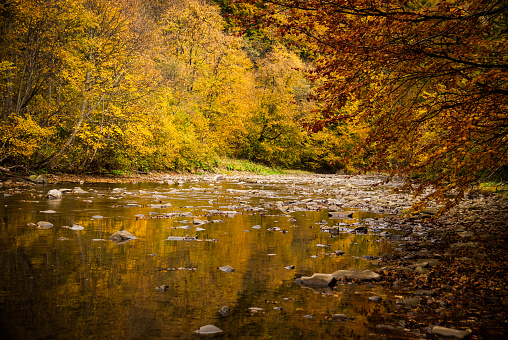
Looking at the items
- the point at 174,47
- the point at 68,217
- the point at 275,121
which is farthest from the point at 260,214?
the point at 275,121

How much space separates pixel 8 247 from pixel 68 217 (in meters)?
3.17

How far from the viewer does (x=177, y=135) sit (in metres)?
27.1

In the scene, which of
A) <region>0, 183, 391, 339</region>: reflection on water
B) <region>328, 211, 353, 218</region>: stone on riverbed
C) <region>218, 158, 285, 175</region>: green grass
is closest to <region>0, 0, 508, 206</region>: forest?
<region>218, 158, 285, 175</region>: green grass

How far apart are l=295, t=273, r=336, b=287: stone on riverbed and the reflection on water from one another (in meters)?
0.13

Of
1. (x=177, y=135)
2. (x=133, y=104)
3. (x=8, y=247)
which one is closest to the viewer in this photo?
(x=8, y=247)

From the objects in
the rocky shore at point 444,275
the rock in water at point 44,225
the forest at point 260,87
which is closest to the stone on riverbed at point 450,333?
the rocky shore at point 444,275

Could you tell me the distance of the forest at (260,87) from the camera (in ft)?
16.5

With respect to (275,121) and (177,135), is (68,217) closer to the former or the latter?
(177,135)

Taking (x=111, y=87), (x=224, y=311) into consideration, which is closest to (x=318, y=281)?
(x=224, y=311)

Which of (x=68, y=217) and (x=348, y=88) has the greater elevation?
(x=348, y=88)

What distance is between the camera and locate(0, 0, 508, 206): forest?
5.04 m

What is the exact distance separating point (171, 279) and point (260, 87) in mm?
41674

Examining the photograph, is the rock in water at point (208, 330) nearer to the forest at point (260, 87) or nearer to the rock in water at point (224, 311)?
the rock in water at point (224, 311)

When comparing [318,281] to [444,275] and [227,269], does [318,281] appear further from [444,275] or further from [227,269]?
[444,275]
